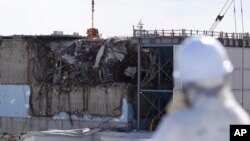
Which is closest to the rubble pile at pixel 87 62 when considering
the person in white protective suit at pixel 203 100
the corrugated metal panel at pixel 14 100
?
the corrugated metal panel at pixel 14 100

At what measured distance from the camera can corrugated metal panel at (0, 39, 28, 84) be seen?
163ft

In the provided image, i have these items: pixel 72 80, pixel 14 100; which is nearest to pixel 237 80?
pixel 72 80

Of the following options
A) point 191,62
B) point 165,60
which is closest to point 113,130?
point 165,60

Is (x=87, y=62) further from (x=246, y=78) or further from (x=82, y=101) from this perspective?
(x=246, y=78)

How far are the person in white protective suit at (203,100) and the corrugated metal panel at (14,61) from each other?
47.4 metres

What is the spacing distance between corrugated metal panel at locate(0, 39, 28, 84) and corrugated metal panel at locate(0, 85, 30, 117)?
19.1 inches

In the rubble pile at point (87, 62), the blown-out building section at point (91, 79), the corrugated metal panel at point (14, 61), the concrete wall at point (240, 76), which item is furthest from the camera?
the corrugated metal panel at point (14, 61)

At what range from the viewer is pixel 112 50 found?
47.1 metres

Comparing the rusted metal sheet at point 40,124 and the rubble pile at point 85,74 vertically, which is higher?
the rubble pile at point 85,74

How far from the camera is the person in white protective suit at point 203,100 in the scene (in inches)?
94.1

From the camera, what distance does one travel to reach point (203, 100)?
7.91ft

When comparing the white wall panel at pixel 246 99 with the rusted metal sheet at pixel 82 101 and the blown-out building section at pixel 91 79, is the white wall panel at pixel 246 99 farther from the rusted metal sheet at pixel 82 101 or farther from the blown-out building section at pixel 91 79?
the rusted metal sheet at pixel 82 101

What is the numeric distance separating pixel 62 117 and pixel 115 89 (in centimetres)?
439

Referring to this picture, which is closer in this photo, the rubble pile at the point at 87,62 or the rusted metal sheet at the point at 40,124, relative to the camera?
the rusted metal sheet at the point at 40,124
